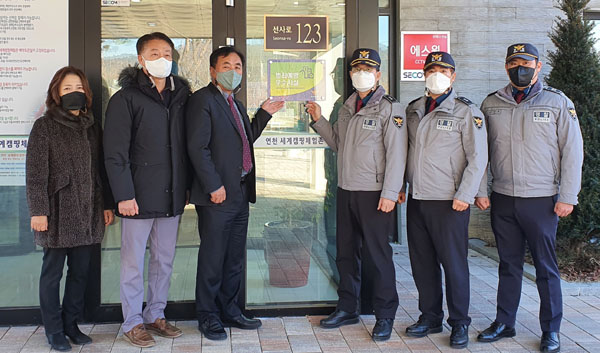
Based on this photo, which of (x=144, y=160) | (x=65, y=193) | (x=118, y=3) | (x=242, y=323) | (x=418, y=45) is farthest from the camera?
(x=418, y=45)

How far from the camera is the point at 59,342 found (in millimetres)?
3412

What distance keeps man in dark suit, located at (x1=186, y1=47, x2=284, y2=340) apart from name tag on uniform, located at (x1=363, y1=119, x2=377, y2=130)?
778 millimetres

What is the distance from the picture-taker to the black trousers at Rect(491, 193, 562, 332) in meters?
3.52

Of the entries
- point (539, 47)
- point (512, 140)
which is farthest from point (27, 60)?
point (539, 47)

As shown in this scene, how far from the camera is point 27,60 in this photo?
12.6ft

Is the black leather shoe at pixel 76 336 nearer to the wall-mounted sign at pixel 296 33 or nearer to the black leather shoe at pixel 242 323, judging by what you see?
the black leather shoe at pixel 242 323

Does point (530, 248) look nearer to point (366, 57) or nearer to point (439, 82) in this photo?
point (439, 82)

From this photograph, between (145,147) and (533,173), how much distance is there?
8.01 feet

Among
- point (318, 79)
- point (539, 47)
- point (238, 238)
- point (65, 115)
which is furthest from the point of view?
point (539, 47)

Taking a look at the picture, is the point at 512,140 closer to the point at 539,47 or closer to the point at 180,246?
the point at 180,246

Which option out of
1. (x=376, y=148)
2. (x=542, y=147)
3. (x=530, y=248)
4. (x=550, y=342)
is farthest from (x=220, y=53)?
(x=550, y=342)

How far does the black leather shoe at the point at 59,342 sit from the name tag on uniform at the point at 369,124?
7.67 feet

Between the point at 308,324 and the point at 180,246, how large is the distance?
1098 millimetres

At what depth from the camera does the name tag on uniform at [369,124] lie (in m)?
3.68
